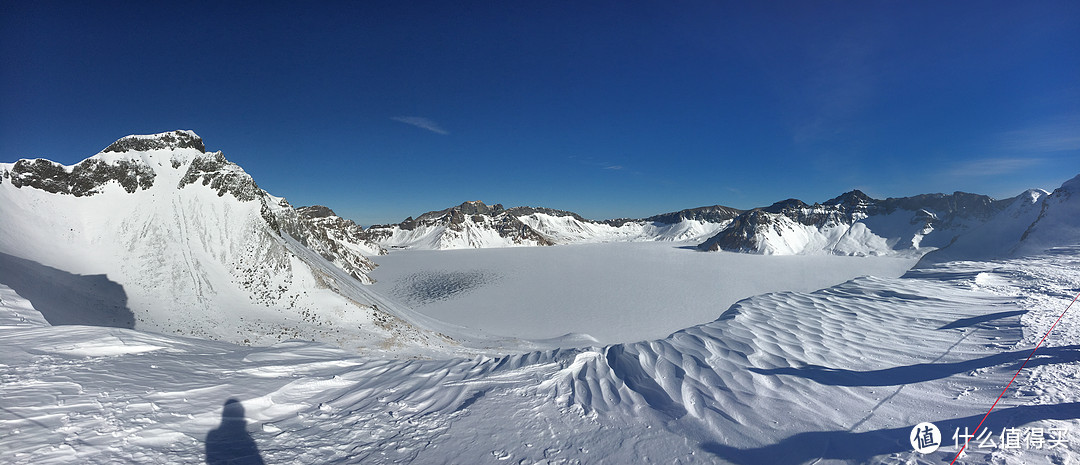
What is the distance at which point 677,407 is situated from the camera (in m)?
6.74

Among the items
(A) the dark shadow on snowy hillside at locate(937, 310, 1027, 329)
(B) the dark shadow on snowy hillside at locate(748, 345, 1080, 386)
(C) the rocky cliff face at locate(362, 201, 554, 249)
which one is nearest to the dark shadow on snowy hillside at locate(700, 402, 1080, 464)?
(B) the dark shadow on snowy hillside at locate(748, 345, 1080, 386)

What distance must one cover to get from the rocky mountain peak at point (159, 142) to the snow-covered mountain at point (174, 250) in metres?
0.08

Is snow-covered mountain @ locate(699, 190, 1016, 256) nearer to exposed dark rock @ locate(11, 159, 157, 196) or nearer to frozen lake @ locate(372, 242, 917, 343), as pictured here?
frozen lake @ locate(372, 242, 917, 343)

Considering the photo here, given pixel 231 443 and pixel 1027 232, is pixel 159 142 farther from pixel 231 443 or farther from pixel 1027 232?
pixel 1027 232

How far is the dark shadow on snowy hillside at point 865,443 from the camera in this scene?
502 cm

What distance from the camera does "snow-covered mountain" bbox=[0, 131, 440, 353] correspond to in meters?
19.8

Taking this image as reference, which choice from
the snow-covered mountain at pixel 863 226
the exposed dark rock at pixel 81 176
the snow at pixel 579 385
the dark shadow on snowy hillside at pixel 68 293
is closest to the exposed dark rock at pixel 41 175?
the exposed dark rock at pixel 81 176

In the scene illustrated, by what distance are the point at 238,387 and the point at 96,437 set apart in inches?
94.6

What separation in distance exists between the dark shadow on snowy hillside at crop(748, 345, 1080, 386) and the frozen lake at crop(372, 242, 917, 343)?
1637cm

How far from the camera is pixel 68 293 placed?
18.2 meters

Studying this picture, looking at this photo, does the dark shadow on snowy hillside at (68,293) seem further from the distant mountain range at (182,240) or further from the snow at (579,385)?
the distant mountain range at (182,240)

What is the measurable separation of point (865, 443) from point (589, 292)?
40.0m

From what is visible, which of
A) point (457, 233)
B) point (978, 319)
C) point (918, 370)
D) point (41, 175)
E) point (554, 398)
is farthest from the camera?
point (457, 233)

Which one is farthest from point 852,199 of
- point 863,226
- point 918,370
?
point 918,370
